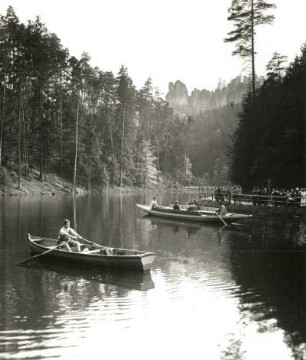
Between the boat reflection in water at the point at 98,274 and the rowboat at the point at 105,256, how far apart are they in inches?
8.5

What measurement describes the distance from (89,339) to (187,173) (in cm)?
11451

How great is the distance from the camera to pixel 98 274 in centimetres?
1802

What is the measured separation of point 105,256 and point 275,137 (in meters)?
26.6

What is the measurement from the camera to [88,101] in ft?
317

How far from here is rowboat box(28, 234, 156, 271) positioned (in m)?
17.9

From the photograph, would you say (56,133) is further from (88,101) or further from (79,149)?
(88,101)

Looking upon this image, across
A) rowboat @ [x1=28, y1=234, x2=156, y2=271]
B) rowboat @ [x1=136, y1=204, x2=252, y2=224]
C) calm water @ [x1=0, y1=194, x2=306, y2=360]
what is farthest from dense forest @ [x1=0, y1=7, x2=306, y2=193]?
rowboat @ [x1=28, y1=234, x2=156, y2=271]

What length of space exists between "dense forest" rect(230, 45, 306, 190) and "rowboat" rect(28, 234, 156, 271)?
2278cm

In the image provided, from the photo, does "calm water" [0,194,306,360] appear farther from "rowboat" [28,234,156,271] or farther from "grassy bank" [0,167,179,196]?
"grassy bank" [0,167,179,196]

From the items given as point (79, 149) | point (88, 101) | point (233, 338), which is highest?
point (88, 101)

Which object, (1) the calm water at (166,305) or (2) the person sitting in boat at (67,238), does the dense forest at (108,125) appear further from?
(2) the person sitting in boat at (67,238)

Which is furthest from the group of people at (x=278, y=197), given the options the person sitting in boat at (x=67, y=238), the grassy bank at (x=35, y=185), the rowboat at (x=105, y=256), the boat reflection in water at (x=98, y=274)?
the grassy bank at (x=35, y=185)

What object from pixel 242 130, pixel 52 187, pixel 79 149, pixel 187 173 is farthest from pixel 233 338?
pixel 187 173

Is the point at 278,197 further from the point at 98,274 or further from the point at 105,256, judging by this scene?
the point at 98,274
